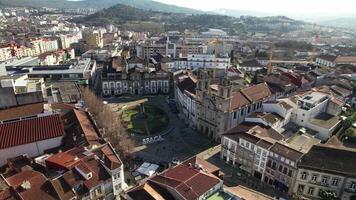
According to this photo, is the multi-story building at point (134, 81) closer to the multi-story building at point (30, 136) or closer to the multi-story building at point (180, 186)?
the multi-story building at point (30, 136)

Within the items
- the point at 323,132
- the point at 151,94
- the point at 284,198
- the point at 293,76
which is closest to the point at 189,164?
the point at 284,198

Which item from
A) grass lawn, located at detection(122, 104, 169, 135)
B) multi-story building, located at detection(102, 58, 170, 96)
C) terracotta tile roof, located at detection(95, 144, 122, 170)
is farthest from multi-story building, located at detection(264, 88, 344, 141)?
multi-story building, located at detection(102, 58, 170, 96)

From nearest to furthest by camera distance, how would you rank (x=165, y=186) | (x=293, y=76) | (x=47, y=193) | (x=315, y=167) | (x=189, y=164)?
(x=47, y=193) → (x=165, y=186) → (x=189, y=164) → (x=315, y=167) → (x=293, y=76)

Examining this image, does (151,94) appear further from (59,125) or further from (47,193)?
(47,193)

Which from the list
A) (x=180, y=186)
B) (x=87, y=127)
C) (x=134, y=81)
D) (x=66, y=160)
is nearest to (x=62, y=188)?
(x=66, y=160)

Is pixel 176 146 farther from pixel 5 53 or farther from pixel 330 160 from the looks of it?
pixel 5 53

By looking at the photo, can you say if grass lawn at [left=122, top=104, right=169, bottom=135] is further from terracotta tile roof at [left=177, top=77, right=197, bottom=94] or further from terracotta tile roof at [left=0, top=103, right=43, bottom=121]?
terracotta tile roof at [left=0, top=103, right=43, bottom=121]
